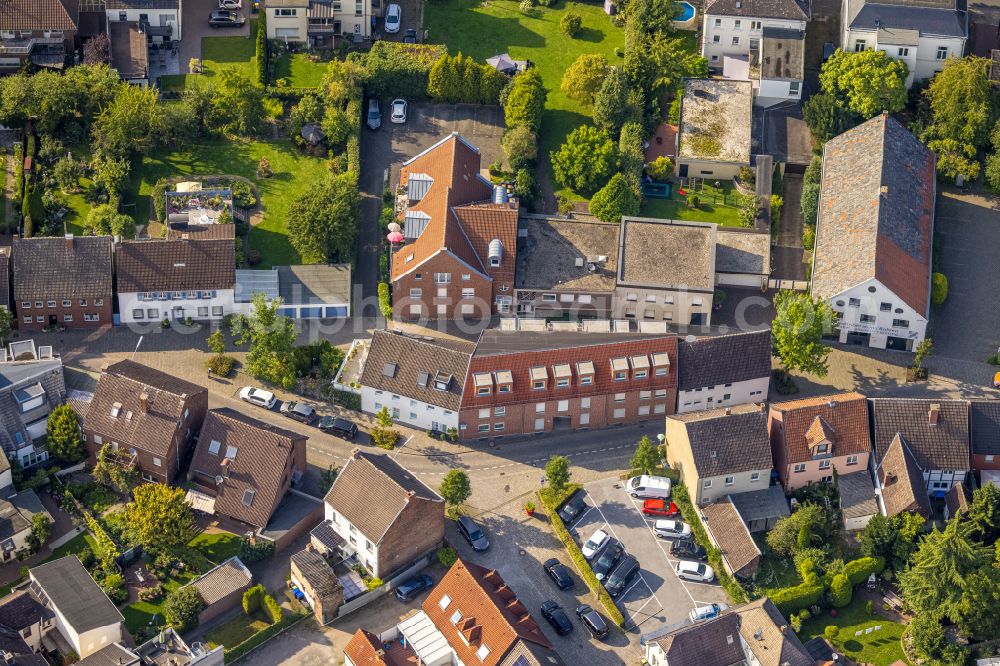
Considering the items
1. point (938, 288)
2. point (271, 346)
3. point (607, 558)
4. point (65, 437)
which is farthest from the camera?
point (938, 288)

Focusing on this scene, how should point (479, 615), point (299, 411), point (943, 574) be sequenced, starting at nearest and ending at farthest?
point (479, 615)
point (943, 574)
point (299, 411)

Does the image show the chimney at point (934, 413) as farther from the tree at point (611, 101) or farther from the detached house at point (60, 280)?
the detached house at point (60, 280)

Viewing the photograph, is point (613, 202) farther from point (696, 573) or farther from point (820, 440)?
point (696, 573)

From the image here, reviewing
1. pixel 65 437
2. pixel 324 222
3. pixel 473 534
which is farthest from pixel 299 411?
pixel 473 534

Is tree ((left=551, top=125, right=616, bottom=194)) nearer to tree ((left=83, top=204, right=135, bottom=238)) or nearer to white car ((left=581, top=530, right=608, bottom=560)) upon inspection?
tree ((left=83, top=204, right=135, bottom=238))

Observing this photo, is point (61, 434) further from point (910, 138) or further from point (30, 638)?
point (910, 138)

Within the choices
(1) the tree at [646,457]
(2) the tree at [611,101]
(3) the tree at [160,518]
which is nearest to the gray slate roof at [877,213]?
(2) the tree at [611,101]
